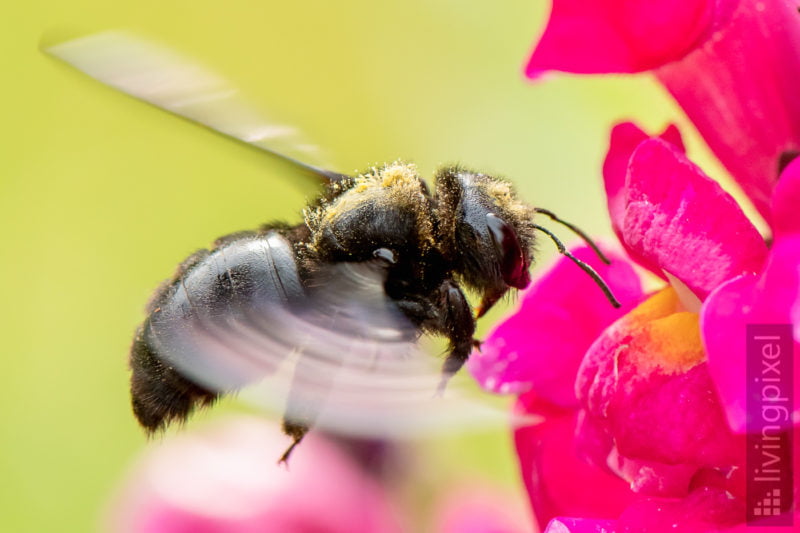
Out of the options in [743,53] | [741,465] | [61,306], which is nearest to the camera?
[741,465]

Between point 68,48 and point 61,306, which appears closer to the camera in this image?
point 68,48

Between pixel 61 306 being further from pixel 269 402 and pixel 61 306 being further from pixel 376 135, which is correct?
pixel 269 402

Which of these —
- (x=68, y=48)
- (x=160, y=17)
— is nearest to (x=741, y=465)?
(x=68, y=48)

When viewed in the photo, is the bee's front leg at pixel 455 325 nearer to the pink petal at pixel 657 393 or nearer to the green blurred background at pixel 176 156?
the pink petal at pixel 657 393

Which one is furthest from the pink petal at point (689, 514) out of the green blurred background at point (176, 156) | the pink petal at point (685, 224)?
the green blurred background at point (176, 156)

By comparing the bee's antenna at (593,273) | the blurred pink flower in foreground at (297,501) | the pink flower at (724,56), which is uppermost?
the pink flower at (724,56)

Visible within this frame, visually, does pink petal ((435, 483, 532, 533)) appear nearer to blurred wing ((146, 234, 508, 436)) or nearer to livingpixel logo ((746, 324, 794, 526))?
blurred wing ((146, 234, 508, 436))

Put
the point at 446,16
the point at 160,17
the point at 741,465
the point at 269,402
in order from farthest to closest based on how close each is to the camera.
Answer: the point at 160,17 → the point at 446,16 → the point at 269,402 → the point at 741,465
